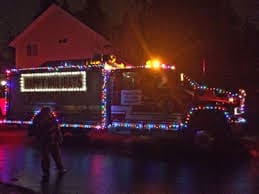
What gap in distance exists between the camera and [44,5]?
2258 inches

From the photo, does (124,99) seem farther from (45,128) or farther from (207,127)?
(45,128)

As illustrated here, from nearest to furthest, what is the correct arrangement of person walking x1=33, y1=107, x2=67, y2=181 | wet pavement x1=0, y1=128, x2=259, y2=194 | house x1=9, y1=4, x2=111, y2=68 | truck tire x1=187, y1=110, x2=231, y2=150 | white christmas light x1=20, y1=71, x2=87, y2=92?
wet pavement x1=0, y1=128, x2=259, y2=194 < person walking x1=33, y1=107, x2=67, y2=181 < truck tire x1=187, y1=110, x2=231, y2=150 < white christmas light x1=20, y1=71, x2=87, y2=92 < house x1=9, y1=4, x2=111, y2=68

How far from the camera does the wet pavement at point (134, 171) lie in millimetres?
8914

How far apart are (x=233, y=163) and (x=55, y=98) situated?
261 inches

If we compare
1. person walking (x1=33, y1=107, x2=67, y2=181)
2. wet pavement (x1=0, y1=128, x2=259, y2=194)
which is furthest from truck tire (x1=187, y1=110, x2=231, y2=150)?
person walking (x1=33, y1=107, x2=67, y2=181)

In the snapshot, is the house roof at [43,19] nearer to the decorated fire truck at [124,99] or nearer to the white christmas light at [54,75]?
the white christmas light at [54,75]

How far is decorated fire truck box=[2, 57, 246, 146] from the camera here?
538 inches

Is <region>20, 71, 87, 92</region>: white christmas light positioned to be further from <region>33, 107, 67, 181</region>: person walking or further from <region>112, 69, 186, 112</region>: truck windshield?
<region>33, 107, 67, 181</region>: person walking

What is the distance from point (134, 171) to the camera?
1073 centimetres

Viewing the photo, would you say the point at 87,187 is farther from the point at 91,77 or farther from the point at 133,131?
the point at 91,77

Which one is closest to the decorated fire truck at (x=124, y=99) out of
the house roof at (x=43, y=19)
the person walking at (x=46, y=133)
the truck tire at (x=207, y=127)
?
the truck tire at (x=207, y=127)

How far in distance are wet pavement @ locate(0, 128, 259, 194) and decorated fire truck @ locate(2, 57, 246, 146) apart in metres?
0.88

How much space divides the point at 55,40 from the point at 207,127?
26.8 meters

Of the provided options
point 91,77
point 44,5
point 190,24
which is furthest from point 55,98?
point 44,5
